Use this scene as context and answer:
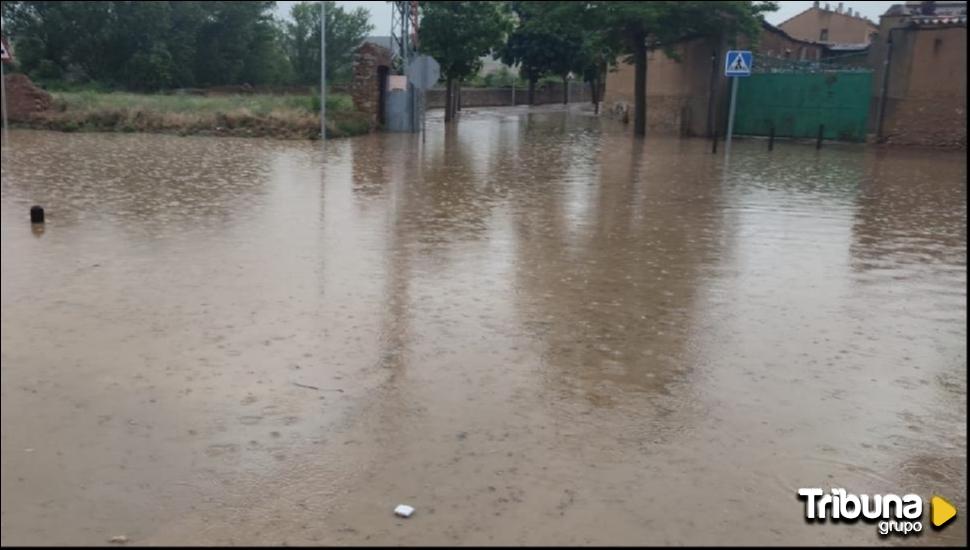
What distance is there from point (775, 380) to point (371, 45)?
24.3 meters

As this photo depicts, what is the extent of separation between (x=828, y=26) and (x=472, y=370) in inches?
1954

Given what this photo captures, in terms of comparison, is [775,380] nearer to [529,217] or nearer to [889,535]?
[889,535]

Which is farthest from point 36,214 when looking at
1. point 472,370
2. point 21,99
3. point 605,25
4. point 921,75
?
point 921,75

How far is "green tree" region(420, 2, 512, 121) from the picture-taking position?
99.5 ft

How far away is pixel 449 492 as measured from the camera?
3.94m

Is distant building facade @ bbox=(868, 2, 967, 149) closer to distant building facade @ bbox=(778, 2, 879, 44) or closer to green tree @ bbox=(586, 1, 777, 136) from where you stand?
green tree @ bbox=(586, 1, 777, 136)

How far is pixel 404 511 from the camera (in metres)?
3.75

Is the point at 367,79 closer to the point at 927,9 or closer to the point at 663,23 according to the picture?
the point at 663,23

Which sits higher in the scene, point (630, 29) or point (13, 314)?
point (630, 29)

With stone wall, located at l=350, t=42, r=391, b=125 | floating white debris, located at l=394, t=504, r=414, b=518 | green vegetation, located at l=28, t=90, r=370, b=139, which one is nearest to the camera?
floating white debris, located at l=394, t=504, r=414, b=518

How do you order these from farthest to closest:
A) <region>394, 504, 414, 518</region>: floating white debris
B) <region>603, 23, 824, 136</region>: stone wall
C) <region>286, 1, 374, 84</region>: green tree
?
<region>286, 1, 374, 84</region>: green tree → <region>603, 23, 824, 136</region>: stone wall → <region>394, 504, 414, 518</region>: floating white debris

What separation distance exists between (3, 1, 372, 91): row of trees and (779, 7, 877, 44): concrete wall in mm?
27660

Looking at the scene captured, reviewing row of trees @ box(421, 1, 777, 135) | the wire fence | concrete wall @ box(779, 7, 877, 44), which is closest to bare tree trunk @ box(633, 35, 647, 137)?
row of trees @ box(421, 1, 777, 135)

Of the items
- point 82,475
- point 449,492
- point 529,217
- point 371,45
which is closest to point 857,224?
point 529,217
